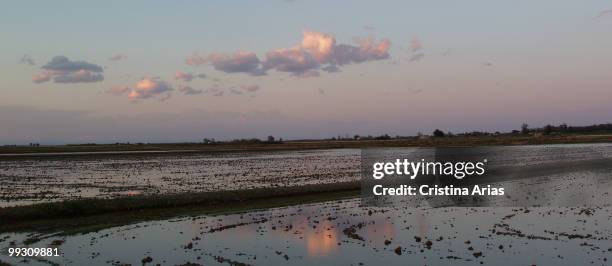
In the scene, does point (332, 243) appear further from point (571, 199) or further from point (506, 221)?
point (571, 199)

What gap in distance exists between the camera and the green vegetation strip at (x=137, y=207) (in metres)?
22.7

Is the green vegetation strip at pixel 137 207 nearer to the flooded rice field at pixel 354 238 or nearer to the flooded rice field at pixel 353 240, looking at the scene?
the flooded rice field at pixel 354 238

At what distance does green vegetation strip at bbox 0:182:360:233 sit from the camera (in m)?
22.7

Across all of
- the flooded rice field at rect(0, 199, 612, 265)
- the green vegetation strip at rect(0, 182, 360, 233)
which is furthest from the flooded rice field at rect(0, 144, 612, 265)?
the green vegetation strip at rect(0, 182, 360, 233)

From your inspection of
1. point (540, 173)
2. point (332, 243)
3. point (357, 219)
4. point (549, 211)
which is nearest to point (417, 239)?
point (332, 243)

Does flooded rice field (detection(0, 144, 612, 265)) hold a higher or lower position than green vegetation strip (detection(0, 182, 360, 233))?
lower

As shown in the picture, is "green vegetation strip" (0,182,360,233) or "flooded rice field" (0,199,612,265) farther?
"green vegetation strip" (0,182,360,233)

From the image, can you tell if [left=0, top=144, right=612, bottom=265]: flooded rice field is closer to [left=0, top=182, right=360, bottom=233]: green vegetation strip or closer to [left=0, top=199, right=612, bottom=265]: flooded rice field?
[left=0, top=199, right=612, bottom=265]: flooded rice field

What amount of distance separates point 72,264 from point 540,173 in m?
44.2

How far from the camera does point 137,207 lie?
1049 inches

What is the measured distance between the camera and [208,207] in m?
28.0

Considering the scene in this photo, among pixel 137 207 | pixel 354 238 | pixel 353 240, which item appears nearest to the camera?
pixel 353 240

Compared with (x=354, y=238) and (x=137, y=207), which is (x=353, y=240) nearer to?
(x=354, y=238)

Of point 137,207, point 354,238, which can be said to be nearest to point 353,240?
point 354,238
